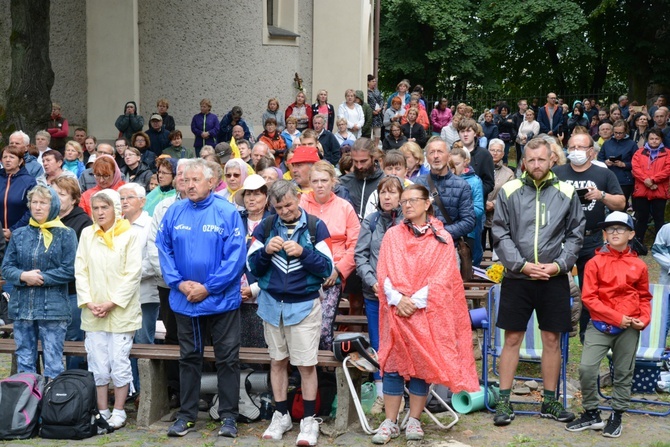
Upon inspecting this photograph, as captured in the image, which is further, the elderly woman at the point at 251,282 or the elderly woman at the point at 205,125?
the elderly woman at the point at 205,125

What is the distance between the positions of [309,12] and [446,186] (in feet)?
51.0

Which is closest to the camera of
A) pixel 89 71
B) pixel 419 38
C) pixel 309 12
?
pixel 89 71

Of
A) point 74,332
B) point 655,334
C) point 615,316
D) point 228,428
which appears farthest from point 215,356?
point 655,334

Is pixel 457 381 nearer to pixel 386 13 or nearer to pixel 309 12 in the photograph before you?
pixel 309 12

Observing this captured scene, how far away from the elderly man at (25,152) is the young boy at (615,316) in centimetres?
691

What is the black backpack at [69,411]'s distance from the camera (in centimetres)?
716

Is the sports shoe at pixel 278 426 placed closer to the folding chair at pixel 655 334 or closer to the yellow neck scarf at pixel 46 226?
the yellow neck scarf at pixel 46 226

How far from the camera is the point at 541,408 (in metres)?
7.59

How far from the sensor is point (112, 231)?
299 inches

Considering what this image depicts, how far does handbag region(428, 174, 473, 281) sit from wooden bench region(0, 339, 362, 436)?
7.55 ft

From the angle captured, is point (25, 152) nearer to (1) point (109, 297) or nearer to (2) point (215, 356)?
(1) point (109, 297)

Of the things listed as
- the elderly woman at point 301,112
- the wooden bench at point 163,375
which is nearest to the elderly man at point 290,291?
the wooden bench at point 163,375

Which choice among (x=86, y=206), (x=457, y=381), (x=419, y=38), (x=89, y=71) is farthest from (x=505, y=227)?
(x=419, y=38)

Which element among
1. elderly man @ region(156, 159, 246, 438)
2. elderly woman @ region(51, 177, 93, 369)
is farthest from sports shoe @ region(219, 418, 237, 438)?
elderly woman @ region(51, 177, 93, 369)
